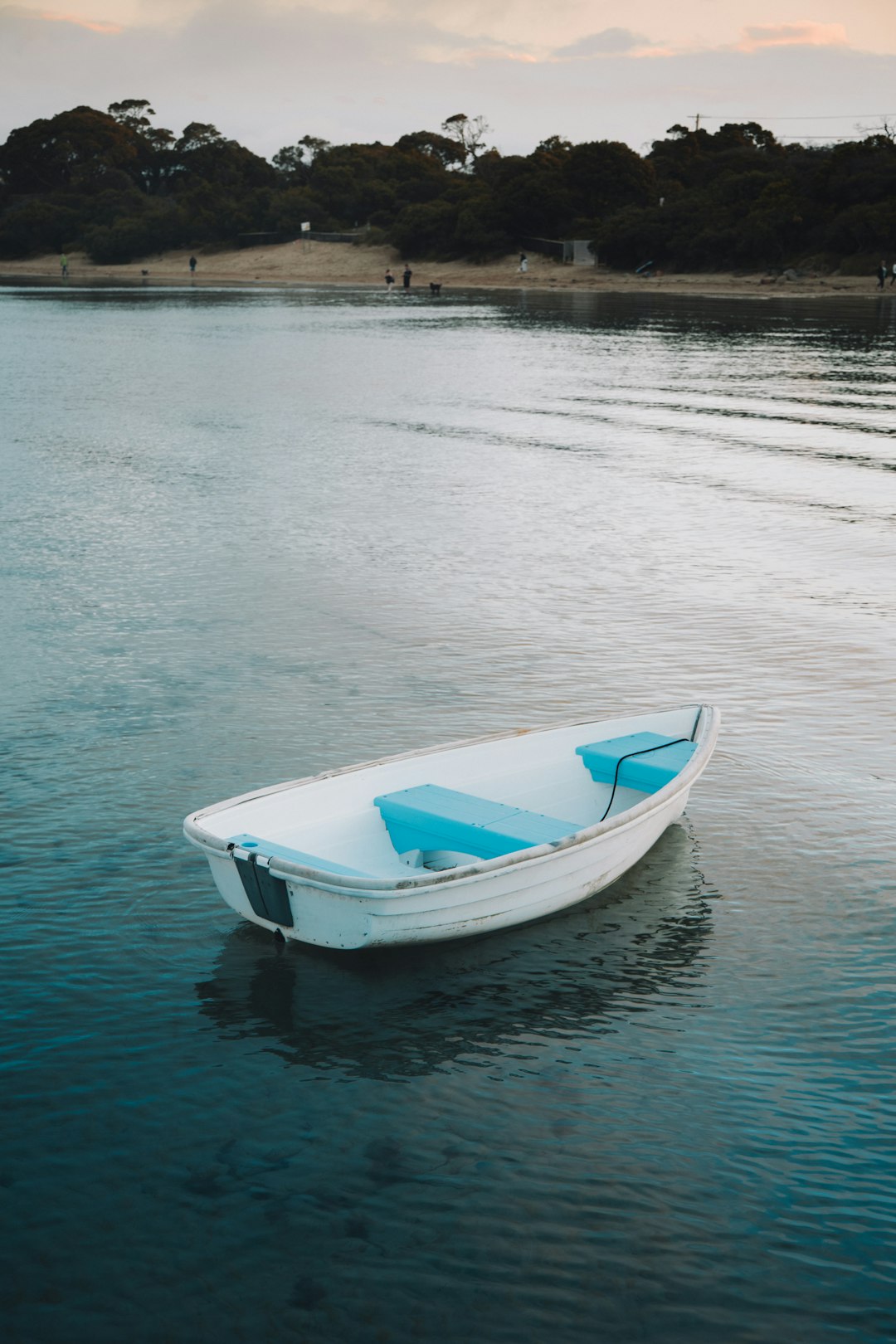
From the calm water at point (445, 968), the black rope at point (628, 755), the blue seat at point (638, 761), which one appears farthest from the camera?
the black rope at point (628, 755)

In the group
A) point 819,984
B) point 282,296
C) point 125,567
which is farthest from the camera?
point 282,296

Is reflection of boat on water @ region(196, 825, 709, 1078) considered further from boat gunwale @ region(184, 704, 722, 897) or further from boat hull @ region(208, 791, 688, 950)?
boat gunwale @ region(184, 704, 722, 897)

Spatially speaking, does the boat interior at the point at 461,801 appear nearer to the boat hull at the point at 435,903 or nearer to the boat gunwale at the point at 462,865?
the boat gunwale at the point at 462,865

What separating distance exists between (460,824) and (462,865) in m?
0.28

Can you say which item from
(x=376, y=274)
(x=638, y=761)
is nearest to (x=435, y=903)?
(x=638, y=761)

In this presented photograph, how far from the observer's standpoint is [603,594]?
1617 cm

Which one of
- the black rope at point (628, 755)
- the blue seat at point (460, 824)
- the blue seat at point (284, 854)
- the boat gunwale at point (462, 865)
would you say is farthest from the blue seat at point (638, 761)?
the blue seat at point (284, 854)

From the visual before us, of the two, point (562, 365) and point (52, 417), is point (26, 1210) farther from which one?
point (562, 365)

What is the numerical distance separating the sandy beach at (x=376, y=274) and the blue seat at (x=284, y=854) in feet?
257

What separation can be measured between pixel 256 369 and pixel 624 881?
3774cm

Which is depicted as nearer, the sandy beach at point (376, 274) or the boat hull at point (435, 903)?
the boat hull at point (435, 903)

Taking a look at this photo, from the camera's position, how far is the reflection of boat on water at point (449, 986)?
7.14 meters

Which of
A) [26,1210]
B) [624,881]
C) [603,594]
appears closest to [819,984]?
[624,881]

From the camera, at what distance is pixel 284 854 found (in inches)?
298
